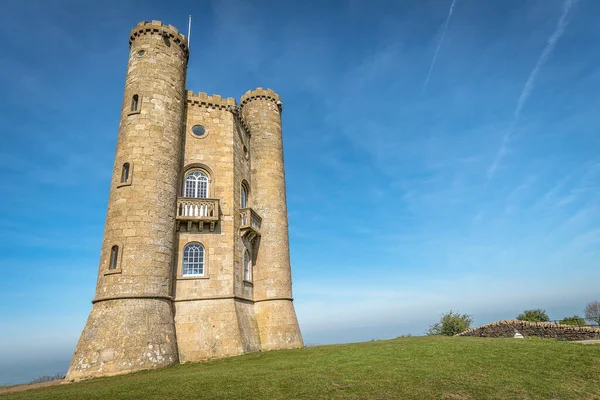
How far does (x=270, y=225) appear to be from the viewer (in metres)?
27.2

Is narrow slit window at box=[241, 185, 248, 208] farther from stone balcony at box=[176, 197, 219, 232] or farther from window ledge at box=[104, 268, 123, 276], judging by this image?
window ledge at box=[104, 268, 123, 276]

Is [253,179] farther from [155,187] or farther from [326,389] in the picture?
[326,389]

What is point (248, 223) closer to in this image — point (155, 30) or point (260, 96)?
point (260, 96)

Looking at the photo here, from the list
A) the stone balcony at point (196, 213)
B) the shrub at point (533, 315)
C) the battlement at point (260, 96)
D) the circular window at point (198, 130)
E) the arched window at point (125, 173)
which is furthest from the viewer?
the shrub at point (533, 315)

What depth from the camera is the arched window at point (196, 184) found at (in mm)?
23531

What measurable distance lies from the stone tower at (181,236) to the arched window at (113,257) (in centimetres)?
5

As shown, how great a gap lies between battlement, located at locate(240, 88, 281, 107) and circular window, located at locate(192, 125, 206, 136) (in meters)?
7.52

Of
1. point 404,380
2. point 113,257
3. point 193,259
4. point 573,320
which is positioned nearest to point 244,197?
point 193,259

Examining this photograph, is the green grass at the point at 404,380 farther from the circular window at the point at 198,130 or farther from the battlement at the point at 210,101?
the battlement at the point at 210,101

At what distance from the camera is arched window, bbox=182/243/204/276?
21656 millimetres

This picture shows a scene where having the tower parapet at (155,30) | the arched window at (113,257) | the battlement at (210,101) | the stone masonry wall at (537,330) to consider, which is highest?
the tower parapet at (155,30)

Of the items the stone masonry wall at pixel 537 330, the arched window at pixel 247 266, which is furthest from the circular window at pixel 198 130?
the stone masonry wall at pixel 537 330

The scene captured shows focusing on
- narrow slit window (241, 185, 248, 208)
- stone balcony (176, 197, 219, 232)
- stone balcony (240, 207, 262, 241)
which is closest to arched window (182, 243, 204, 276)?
stone balcony (176, 197, 219, 232)

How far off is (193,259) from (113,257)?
15.2 ft
